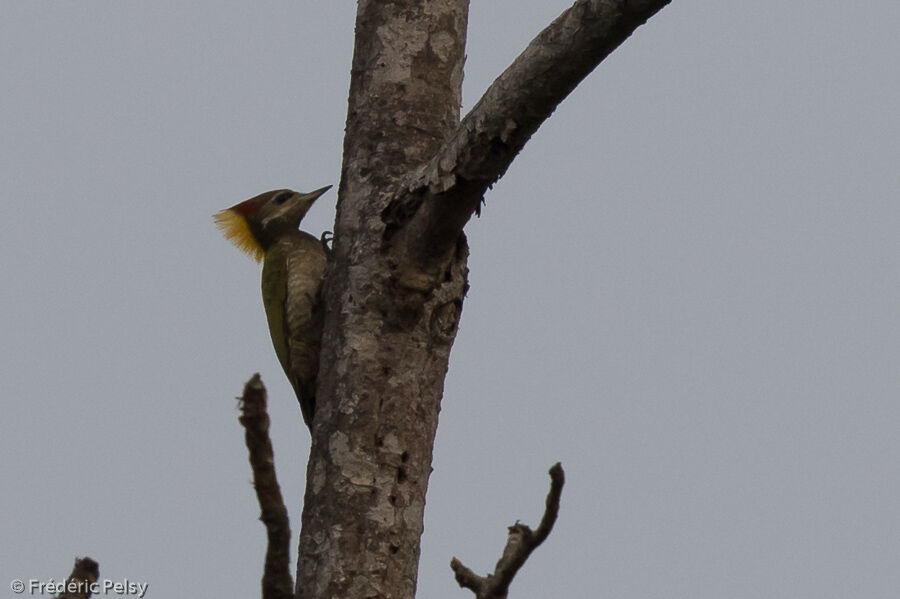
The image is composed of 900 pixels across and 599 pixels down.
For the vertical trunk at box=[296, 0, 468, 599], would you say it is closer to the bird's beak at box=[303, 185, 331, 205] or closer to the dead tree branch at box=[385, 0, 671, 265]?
the dead tree branch at box=[385, 0, 671, 265]

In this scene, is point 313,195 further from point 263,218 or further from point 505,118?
point 505,118

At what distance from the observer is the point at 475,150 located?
12.0ft

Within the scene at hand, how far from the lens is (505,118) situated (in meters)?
3.55

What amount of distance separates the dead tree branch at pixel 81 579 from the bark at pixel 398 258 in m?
1.12

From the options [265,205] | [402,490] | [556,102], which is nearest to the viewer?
[556,102]

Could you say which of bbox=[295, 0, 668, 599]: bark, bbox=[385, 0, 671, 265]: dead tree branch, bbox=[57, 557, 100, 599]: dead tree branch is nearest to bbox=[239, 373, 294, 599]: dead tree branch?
Answer: bbox=[57, 557, 100, 599]: dead tree branch

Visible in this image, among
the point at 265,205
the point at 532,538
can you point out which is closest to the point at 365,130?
the point at 532,538

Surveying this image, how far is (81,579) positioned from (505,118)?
1743mm

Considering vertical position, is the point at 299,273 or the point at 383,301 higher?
the point at 299,273

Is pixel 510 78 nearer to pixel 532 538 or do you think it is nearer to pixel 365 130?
pixel 365 130

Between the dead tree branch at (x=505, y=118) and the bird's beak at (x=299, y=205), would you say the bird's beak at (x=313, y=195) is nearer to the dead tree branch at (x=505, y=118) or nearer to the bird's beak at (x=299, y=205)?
the bird's beak at (x=299, y=205)

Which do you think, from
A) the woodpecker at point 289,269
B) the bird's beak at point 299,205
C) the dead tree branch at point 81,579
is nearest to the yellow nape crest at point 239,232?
the woodpecker at point 289,269

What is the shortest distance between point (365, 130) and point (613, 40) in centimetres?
138

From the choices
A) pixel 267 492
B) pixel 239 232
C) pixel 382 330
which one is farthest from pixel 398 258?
pixel 239 232
